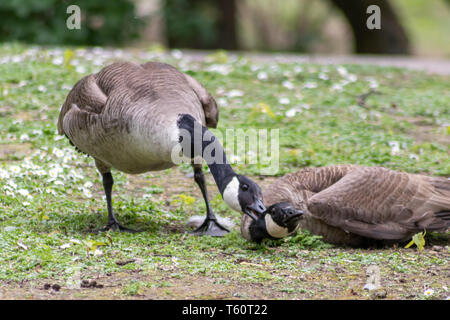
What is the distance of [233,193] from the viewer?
4.98 meters

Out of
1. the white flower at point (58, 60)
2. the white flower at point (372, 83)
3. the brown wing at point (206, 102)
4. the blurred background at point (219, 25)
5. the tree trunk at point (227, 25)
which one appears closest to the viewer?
the brown wing at point (206, 102)

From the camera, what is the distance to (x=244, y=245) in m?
5.83

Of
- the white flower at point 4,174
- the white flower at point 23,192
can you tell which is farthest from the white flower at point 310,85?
the white flower at point 23,192

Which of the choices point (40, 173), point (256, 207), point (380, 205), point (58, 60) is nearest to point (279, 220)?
point (256, 207)

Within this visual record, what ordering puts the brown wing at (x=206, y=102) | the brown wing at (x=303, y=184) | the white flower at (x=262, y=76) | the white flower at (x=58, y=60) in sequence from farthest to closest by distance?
the white flower at (x=58, y=60) < the white flower at (x=262, y=76) < the brown wing at (x=206, y=102) < the brown wing at (x=303, y=184)

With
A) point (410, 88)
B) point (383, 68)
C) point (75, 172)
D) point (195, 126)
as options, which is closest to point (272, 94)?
point (410, 88)

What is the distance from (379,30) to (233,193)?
15.6m

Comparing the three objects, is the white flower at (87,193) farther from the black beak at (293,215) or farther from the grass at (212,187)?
the black beak at (293,215)

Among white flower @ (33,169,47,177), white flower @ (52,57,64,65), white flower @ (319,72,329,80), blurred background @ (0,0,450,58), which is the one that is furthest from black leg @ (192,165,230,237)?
blurred background @ (0,0,450,58)

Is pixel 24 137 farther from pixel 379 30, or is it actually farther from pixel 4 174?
pixel 379 30

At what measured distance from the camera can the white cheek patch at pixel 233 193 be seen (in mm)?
4973

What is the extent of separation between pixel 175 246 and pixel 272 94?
571 centimetres

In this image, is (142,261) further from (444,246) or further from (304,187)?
(444,246)

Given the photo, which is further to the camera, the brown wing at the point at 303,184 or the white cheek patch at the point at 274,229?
the brown wing at the point at 303,184
